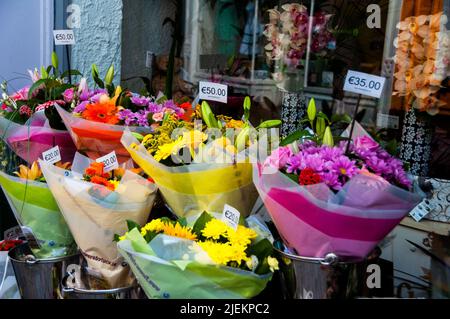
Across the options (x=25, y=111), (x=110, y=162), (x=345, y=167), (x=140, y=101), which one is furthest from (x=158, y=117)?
(x=345, y=167)

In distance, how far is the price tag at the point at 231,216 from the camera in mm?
1484

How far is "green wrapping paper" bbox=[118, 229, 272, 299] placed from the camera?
4.29 feet

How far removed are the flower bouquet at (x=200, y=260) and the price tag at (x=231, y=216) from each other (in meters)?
0.02

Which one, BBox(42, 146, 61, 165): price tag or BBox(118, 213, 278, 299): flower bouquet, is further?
BBox(42, 146, 61, 165): price tag

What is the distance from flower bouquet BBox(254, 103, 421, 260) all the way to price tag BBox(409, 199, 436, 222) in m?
0.94

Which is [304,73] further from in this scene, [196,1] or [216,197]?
[216,197]

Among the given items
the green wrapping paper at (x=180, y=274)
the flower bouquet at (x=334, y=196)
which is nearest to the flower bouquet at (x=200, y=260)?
the green wrapping paper at (x=180, y=274)

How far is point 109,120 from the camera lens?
1965 mm

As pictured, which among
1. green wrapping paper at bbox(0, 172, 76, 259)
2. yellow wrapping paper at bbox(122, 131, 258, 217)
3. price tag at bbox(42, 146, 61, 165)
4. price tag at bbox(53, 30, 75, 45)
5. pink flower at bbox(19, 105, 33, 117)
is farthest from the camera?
price tag at bbox(53, 30, 75, 45)

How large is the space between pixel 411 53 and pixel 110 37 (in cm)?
188

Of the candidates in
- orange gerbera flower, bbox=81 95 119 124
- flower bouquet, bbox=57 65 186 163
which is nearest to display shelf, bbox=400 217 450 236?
flower bouquet, bbox=57 65 186 163

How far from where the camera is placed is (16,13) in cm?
329

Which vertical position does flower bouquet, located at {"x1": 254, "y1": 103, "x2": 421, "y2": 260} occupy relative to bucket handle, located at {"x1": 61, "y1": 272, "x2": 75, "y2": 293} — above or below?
above

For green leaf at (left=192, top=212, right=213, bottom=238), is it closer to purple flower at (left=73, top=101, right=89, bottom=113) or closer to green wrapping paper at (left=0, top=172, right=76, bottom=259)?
green wrapping paper at (left=0, top=172, right=76, bottom=259)
